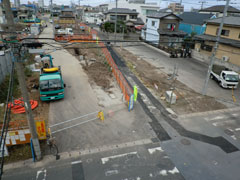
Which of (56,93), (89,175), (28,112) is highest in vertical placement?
(28,112)

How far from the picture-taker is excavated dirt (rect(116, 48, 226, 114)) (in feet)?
47.9

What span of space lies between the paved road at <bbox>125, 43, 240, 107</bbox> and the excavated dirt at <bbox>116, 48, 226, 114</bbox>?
1.18 m

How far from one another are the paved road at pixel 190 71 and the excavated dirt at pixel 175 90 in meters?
1.18

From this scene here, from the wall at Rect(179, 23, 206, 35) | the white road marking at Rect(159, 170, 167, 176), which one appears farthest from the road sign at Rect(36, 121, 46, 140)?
the wall at Rect(179, 23, 206, 35)

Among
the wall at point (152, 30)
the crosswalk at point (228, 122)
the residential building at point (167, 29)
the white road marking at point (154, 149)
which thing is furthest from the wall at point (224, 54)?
the white road marking at point (154, 149)

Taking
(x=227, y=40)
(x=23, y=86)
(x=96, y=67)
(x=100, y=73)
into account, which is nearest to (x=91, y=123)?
(x=23, y=86)

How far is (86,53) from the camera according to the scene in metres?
29.6

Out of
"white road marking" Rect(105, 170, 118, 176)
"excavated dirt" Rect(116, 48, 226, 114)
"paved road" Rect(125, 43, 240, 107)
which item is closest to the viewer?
"white road marking" Rect(105, 170, 118, 176)

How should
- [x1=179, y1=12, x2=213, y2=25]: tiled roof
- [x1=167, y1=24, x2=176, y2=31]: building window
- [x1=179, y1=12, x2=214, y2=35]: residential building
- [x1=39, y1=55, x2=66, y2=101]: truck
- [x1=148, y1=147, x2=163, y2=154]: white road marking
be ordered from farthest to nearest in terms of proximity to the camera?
[x1=179, y1=12, x2=213, y2=25]: tiled roof < [x1=179, y1=12, x2=214, y2=35]: residential building < [x1=167, y1=24, x2=176, y2=31]: building window < [x1=39, y1=55, x2=66, y2=101]: truck < [x1=148, y1=147, x2=163, y2=154]: white road marking

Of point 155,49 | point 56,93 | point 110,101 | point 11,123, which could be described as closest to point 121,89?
point 110,101

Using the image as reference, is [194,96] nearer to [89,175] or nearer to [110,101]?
[110,101]

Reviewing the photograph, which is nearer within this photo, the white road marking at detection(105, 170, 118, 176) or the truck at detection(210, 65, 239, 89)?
the white road marking at detection(105, 170, 118, 176)

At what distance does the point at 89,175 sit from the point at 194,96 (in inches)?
480

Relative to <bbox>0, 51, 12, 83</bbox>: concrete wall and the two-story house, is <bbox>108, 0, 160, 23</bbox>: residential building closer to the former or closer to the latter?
the two-story house
